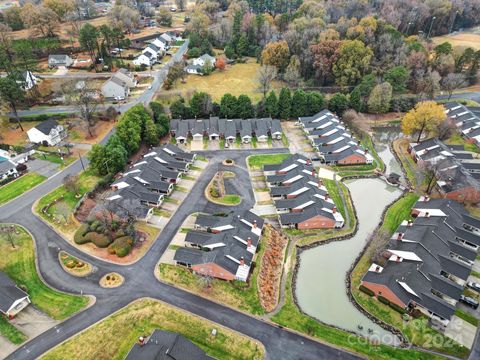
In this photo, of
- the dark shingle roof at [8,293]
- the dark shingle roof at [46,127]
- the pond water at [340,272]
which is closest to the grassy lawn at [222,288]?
the pond water at [340,272]

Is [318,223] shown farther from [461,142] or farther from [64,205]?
[461,142]

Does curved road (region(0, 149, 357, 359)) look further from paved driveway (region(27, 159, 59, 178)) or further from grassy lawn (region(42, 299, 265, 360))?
paved driveway (region(27, 159, 59, 178))

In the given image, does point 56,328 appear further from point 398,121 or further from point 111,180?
point 398,121

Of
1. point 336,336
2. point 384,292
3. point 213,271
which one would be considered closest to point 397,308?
point 384,292

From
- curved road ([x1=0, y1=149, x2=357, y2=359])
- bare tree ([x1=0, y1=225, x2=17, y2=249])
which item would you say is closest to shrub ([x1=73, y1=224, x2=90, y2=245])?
curved road ([x1=0, y1=149, x2=357, y2=359])

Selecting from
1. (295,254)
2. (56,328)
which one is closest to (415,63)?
(295,254)

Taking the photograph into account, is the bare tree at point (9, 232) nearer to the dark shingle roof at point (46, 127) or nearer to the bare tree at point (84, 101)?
the dark shingle roof at point (46, 127)
